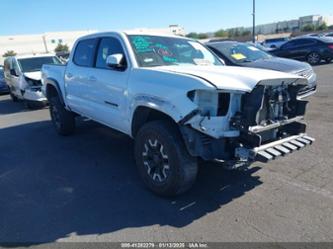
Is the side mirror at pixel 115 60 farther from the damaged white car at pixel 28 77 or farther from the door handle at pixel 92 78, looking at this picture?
the damaged white car at pixel 28 77

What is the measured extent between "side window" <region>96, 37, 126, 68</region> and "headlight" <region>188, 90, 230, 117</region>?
172cm

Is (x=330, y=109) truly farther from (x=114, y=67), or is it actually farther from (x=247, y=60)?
(x=114, y=67)

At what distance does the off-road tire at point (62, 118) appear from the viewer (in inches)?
275

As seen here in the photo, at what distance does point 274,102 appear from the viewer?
3.87m

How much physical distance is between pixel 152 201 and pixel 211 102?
142 cm

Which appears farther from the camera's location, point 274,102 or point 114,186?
point 114,186

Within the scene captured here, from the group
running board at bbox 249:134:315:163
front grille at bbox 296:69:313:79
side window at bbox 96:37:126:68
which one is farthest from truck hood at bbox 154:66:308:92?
front grille at bbox 296:69:313:79

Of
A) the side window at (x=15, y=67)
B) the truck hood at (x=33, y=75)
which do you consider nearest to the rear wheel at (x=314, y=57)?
the truck hood at (x=33, y=75)

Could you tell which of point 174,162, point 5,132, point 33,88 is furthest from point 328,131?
point 33,88

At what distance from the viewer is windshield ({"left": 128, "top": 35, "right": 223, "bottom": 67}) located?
15.1 feet

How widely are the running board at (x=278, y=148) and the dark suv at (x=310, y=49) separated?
1644 centimetres

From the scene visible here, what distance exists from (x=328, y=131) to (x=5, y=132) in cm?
722

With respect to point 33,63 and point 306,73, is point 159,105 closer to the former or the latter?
point 306,73

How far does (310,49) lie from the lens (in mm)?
18734
